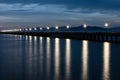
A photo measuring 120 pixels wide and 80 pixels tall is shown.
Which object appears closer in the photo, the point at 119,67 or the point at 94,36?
the point at 119,67

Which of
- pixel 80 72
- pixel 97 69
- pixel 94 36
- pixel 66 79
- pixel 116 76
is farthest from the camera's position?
pixel 94 36

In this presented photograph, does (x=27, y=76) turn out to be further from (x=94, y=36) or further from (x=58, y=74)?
(x=94, y=36)

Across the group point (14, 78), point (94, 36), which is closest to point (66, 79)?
point (14, 78)

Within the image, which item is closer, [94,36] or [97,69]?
[97,69]

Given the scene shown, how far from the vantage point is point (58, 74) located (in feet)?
50.9

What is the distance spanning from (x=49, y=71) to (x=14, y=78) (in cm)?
245

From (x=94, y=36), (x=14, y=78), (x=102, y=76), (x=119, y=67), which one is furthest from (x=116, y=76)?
(x=94, y=36)

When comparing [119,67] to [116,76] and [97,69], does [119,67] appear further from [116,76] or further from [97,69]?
[116,76]

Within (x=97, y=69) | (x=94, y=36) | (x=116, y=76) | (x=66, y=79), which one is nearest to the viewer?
(x=66, y=79)

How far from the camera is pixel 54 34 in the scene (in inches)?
3575

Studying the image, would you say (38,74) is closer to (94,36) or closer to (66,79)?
(66,79)

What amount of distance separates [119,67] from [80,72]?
10.3 feet

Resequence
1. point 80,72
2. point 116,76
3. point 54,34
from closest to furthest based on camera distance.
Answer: point 116,76 → point 80,72 → point 54,34

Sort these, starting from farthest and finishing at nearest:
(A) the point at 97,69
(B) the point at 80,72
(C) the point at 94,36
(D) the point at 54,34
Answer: (D) the point at 54,34
(C) the point at 94,36
(A) the point at 97,69
(B) the point at 80,72
